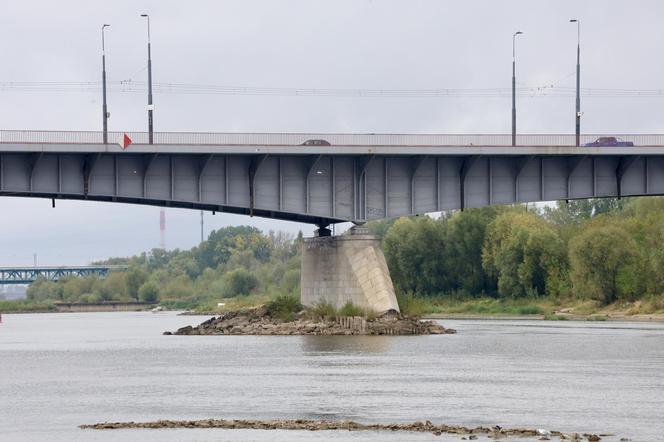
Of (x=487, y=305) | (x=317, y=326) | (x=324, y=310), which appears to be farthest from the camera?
(x=487, y=305)

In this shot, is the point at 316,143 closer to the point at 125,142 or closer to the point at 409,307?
the point at 125,142

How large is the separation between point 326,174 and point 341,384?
37.6 m

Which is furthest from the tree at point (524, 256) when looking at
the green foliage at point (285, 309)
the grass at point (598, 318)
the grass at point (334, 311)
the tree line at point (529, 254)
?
the grass at point (334, 311)

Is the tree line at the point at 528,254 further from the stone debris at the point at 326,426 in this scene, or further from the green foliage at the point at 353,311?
the stone debris at the point at 326,426

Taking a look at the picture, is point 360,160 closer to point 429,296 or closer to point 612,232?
point 612,232

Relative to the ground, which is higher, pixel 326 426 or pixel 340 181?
pixel 340 181

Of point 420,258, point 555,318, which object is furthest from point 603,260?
point 420,258

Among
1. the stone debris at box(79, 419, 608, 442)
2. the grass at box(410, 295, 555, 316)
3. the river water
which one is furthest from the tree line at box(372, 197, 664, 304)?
the stone debris at box(79, 419, 608, 442)

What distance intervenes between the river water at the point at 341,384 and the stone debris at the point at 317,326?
2.01 m

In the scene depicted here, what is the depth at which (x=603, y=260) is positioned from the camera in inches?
5492

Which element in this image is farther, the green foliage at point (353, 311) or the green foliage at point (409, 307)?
the green foliage at point (409, 307)

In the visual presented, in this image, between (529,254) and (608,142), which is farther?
(529,254)

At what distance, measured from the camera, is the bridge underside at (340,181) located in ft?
307

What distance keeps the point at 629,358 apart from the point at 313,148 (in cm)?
2723
